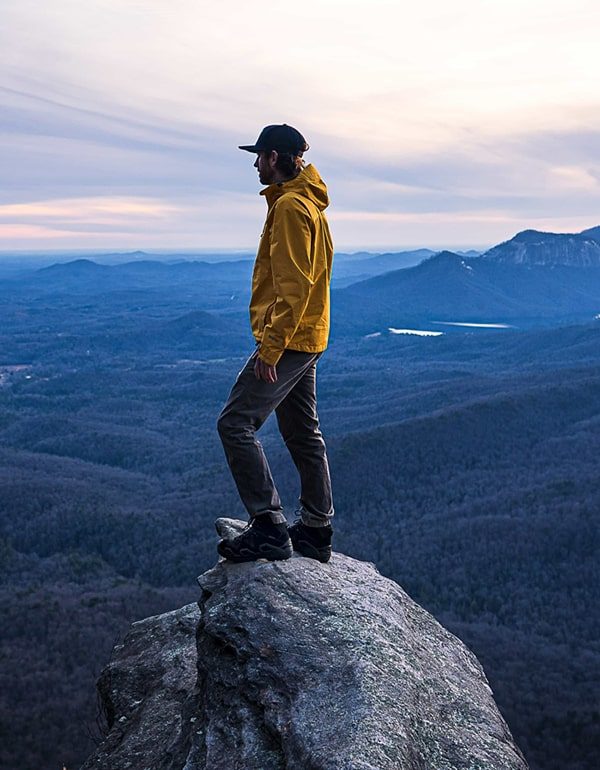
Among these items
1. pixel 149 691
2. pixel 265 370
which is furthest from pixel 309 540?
pixel 149 691

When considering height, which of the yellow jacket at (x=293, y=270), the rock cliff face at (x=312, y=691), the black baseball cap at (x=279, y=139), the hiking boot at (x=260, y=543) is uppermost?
the black baseball cap at (x=279, y=139)

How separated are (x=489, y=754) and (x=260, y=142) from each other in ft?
20.2

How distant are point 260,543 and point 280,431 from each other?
4.40ft

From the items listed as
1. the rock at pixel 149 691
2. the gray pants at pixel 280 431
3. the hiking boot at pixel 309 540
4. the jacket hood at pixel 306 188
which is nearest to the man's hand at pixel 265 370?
the gray pants at pixel 280 431

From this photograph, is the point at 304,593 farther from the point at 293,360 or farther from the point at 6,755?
the point at 6,755

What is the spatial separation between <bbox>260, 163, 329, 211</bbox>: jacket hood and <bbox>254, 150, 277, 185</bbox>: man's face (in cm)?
8

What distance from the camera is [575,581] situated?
178ft

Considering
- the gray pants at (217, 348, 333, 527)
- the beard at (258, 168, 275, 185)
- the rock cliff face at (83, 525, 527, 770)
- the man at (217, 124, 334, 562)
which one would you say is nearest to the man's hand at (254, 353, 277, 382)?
the man at (217, 124, 334, 562)

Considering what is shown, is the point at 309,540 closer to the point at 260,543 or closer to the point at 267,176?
the point at 260,543

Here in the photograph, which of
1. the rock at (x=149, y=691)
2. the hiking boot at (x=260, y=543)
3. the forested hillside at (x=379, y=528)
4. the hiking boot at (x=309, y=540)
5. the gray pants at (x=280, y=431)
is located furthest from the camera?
the forested hillside at (x=379, y=528)

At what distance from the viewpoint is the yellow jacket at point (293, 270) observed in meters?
7.12

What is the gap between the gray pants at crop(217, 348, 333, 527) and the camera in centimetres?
784

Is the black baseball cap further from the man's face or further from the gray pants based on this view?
the gray pants

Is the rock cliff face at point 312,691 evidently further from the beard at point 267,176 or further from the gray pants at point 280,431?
the beard at point 267,176
